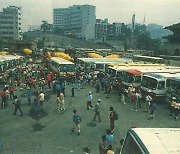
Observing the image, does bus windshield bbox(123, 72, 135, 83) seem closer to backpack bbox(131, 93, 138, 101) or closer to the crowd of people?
the crowd of people

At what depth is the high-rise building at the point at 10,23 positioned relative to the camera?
147 m

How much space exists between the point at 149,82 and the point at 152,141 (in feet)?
62.8

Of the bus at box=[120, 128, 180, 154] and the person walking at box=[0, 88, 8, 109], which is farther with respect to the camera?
the person walking at box=[0, 88, 8, 109]

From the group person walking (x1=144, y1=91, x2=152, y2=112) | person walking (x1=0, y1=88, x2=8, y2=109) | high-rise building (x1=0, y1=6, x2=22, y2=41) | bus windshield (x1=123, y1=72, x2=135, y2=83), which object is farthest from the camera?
high-rise building (x1=0, y1=6, x2=22, y2=41)

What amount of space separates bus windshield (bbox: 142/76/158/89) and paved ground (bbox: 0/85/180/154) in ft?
6.06

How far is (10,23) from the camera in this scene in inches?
5871

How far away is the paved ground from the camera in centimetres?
1305

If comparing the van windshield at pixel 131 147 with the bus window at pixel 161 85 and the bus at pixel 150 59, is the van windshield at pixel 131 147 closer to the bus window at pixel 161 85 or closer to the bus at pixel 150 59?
the bus window at pixel 161 85

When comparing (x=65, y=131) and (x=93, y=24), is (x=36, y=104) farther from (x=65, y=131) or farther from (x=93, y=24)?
(x=93, y=24)

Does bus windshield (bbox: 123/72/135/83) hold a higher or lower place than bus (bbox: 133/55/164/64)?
lower

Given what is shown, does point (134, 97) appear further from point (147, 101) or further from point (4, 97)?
point (4, 97)

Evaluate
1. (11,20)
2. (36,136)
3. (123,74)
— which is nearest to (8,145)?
(36,136)

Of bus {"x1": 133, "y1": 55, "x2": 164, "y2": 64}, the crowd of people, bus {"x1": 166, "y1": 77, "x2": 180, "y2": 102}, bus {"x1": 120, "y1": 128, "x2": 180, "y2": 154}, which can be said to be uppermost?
bus {"x1": 120, "y1": 128, "x2": 180, "y2": 154}

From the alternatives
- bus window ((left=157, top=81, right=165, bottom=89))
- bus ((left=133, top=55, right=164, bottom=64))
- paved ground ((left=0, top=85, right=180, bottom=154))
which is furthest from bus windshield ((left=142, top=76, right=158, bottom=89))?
bus ((left=133, top=55, right=164, bottom=64))
